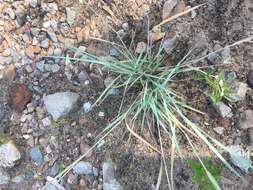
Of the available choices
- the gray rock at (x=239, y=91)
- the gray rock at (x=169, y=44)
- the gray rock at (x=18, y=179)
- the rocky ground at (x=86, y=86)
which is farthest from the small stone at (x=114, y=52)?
the gray rock at (x=18, y=179)

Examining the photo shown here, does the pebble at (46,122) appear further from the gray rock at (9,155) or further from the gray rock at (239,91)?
the gray rock at (239,91)

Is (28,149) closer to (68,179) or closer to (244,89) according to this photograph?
(68,179)

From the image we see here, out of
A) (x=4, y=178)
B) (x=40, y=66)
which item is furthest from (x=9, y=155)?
(x=40, y=66)

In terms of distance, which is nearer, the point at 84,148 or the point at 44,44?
the point at 84,148

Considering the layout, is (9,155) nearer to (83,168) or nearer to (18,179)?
(18,179)

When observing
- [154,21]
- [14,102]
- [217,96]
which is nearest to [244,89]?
[217,96]

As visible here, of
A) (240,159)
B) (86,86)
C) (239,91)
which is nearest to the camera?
(240,159)
